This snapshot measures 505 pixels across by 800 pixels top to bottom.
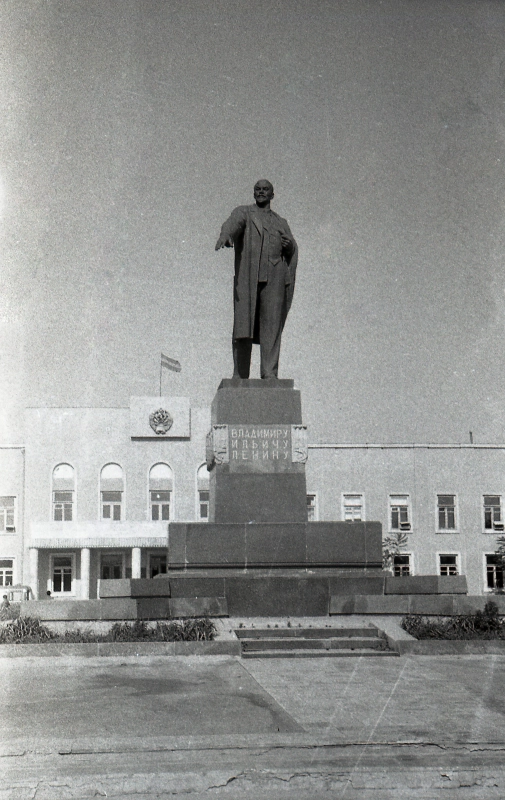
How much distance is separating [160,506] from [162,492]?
0.71m

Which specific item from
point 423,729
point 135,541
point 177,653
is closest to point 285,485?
point 177,653

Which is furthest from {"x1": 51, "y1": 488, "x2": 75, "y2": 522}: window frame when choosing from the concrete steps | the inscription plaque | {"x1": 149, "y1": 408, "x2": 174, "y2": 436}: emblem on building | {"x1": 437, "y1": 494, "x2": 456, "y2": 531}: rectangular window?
the concrete steps

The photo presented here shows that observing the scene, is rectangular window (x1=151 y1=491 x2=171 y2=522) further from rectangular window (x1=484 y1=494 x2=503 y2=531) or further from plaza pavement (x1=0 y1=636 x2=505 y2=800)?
plaza pavement (x1=0 y1=636 x2=505 y2=800)

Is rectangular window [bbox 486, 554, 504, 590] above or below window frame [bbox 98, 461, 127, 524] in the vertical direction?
below

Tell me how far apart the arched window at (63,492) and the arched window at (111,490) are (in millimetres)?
1477

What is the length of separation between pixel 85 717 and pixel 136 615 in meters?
4.58

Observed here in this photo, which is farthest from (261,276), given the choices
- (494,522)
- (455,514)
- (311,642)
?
(494,522)

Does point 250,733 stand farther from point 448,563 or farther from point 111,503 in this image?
point 448,563

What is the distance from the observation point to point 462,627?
Result: 9.80 meters

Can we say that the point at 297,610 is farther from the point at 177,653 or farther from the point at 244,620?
the point at 177,653

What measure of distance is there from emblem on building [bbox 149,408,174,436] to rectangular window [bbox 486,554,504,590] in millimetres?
17187

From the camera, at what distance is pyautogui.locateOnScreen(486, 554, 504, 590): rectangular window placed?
4562 centimetres

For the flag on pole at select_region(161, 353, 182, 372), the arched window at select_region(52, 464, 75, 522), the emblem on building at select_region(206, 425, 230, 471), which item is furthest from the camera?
the arched window at select_region(52, 464, 75, 522)

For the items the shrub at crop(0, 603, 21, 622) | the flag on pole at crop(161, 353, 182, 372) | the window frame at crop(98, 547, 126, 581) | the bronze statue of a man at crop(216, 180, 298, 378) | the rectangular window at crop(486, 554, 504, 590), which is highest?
the flag on pole at crop(161, 353, 182, 372)
